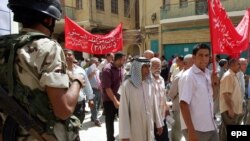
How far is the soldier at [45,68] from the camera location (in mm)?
1605

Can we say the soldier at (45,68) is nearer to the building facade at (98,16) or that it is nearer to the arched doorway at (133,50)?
the building facade at (98,16)

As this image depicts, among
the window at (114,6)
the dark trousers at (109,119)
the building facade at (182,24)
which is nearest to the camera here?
the dark trousers at (109,119)

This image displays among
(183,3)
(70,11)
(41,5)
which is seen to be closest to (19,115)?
(41,5)

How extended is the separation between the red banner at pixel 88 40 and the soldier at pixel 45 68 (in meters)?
6.27

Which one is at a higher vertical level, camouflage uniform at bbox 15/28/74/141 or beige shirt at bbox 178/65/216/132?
camouflage uniform at bbox 15/28/74/141

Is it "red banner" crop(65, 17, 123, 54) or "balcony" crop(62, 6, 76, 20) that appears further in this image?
"balcony" crop(62, 6, 76, 20)

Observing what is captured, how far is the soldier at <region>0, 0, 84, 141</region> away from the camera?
1605 mm

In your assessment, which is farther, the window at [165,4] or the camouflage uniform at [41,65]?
the window at [165,4]

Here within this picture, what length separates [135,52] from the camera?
23906 mm

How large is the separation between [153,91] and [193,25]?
628 inches

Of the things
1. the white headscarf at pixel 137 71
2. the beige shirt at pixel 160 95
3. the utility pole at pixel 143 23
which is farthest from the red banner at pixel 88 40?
the utility pole at pixel 143 23

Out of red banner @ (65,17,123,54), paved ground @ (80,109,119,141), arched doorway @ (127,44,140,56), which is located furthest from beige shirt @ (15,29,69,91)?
arched doorway @ (127,44,140,56)

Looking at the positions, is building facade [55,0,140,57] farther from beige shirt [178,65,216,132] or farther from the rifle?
the rifle

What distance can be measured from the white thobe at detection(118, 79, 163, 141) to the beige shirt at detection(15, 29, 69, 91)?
2.49 meters
